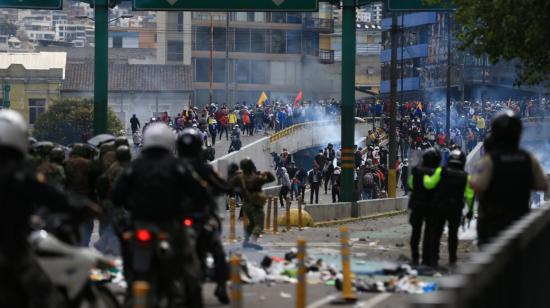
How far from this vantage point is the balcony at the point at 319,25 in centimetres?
12106

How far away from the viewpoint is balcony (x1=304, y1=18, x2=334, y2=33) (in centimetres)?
12106

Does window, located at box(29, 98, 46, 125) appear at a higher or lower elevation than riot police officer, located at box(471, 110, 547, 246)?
lower

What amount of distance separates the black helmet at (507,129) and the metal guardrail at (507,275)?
36.0 inches

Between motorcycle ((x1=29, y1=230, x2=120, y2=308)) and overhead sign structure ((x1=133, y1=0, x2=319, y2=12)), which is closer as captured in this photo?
motorcycle ((x1=29, y1=230, x2=120, y2=308))

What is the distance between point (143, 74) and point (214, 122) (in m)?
49.1

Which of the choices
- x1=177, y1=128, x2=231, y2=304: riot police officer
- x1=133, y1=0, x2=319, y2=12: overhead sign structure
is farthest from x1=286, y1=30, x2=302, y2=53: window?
x1=177, y1=128, x2=231, y2=304: riot police officer

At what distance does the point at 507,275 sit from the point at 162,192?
3.02 m

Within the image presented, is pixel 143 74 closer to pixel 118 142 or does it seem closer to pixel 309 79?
pixel 309 79

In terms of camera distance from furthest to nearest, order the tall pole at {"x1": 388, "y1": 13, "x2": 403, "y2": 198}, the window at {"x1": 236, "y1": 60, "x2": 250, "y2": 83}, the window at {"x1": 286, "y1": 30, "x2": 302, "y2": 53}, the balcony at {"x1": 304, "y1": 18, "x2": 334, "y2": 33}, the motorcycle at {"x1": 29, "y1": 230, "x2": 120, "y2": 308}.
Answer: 1. the balcony at {"x1": 304, "y1": 18, "x2": 334, "y2": 33}
2. the window at {"x1": 286, "y1": 30, "x2": 302, "y2": 53}
3. the window at {"x1": 236, "y1": 60, "x2": 250, "y2": 83}
4. the tall pole at {"x1": 388, "y1": 13, "x2": 403, "y2": 198}
5. the motorcycle at {"x1": 29, "y1": 230, "x2": 120, "y2": 308}

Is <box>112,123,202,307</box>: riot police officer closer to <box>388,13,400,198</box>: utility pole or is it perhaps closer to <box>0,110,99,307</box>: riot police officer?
<box>0,110,99,307</box>: riot police officer

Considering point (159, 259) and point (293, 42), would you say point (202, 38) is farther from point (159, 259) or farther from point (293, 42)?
point (159, 259)

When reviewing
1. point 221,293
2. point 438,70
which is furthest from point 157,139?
Result: point 438,70

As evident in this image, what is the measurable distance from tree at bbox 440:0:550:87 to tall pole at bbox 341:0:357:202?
8.52 metres

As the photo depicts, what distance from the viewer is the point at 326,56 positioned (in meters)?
122
